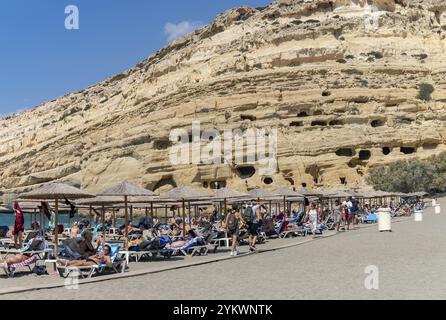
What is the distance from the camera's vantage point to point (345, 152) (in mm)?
52812

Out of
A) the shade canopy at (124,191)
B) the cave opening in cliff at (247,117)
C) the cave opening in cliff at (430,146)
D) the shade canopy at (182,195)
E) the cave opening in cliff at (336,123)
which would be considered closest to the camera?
the shade canopy at (124,191)

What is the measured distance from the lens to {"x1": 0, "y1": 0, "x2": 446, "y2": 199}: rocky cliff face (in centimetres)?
5250

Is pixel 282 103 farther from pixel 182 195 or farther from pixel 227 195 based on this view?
pixel 182 195

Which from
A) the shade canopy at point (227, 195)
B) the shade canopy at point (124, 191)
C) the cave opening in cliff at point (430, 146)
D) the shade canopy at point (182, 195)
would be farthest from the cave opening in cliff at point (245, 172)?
the shade canopy at point (124, 191)

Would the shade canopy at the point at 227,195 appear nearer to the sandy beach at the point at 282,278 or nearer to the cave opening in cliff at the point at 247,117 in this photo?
the sandy beach at the point at 282,278

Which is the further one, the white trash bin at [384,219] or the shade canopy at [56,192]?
the white trash bin at [384,219]

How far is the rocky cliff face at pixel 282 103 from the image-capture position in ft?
172

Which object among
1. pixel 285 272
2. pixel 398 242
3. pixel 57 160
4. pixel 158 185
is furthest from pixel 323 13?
pixel 285 272

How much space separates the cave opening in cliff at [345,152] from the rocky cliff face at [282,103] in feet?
0.32

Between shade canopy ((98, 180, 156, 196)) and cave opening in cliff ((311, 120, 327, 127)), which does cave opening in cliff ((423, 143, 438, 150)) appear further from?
shade canopy ((98, 180, 156, 196))

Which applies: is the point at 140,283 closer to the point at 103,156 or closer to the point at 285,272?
the point at 285,272

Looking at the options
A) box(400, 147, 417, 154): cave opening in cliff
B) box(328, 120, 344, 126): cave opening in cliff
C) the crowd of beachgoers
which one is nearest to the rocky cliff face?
box(400, 147, 417, 154): cave opening in cliff

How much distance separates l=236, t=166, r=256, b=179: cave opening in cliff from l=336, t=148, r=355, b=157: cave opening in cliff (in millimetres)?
8387

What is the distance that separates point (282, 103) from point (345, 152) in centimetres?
866
